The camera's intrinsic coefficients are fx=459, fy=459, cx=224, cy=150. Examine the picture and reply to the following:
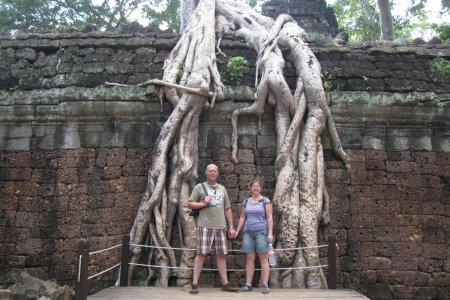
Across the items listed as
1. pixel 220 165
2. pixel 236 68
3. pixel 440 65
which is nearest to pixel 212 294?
pixel 220 165

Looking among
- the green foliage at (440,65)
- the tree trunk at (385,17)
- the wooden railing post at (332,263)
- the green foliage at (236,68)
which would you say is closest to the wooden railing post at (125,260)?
the wooden railing post at (332,263)

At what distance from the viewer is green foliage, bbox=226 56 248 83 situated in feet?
17.9

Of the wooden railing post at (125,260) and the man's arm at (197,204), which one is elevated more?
the man's arm at (197,204)

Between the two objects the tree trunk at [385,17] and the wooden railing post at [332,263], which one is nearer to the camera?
the wooden railing post at [332,263]

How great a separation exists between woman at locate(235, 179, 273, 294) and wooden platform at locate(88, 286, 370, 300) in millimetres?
159

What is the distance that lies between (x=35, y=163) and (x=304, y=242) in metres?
3.19

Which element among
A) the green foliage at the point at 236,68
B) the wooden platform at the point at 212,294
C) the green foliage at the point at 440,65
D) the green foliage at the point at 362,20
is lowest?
the wooden platform at the point at 212,294

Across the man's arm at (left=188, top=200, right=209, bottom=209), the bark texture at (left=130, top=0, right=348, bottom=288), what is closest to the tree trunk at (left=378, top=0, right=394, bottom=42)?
the bark texture at (left=130, top=0, right=348, bottom=288)

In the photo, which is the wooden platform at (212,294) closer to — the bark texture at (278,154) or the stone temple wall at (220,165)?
the bark texture at (278,154)

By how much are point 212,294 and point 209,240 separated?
0.46m

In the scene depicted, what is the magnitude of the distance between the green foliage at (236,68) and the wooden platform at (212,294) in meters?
2.48

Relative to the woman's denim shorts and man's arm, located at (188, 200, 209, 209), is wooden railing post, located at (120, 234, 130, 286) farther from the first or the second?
the woman's denim shorts

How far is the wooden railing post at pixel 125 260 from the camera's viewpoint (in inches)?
175

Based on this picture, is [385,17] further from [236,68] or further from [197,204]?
[197,204]
